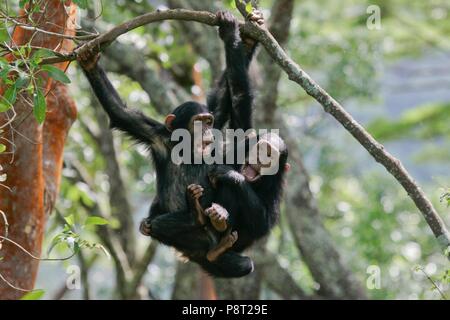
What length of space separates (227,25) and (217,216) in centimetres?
123

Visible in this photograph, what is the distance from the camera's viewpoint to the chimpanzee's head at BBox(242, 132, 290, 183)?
5387mm

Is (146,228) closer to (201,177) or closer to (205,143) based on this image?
(201,177)

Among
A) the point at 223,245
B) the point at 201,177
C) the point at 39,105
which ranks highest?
Result: the point at 201,177

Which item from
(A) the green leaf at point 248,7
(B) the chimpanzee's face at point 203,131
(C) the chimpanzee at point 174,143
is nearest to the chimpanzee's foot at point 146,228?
(C) the chimpanzee at point 174,143

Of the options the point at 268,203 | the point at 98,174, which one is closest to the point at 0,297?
the point at 268,203

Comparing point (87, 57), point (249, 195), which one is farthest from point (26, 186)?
point (249, 195)

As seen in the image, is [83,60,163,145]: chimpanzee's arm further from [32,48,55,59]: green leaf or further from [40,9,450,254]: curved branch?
[32,48,55,59]: green leaf

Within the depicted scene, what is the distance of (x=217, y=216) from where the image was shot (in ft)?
16.4

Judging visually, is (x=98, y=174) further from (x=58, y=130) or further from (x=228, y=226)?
(x=228, y=226)

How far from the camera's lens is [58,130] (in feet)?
18.7

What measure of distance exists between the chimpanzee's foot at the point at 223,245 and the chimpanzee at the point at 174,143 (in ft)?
0.27

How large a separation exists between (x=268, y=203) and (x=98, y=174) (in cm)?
616

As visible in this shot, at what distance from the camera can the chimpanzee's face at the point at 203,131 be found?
5555 millimetres

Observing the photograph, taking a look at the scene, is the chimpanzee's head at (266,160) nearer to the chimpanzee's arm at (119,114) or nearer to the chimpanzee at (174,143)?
the chimpanzee at (174,143)
